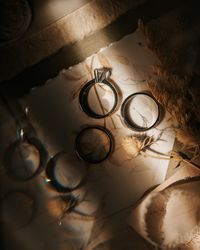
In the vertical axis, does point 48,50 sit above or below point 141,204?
above

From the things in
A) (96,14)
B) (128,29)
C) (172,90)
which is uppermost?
(96,14)

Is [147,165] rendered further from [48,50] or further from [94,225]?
[48,50]

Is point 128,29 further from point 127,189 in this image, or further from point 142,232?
point 142,232

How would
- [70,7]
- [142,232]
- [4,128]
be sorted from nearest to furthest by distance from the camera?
[142,232], [4,128], [70,7]

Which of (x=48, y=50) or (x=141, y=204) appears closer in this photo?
(x=141, y=204)

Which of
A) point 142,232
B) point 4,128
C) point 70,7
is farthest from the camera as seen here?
point 70,7

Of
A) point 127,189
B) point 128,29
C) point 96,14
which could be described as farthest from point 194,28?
point 127,189

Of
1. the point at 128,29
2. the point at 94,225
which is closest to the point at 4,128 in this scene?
the point at 94,225

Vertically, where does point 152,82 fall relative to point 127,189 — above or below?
above

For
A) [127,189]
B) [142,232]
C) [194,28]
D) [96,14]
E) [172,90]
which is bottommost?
[142,232]
